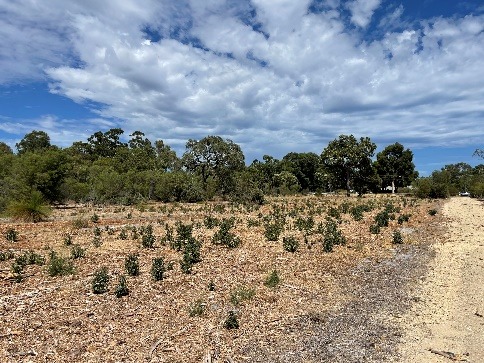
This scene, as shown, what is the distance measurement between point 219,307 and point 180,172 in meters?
41.7

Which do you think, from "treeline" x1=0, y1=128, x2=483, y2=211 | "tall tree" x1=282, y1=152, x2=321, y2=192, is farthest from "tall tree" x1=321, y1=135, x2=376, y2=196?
"tall tree" x1=282, y1=152, x2=321, y2=192

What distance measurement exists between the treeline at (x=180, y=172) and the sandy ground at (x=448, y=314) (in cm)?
2602

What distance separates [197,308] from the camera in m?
8.48

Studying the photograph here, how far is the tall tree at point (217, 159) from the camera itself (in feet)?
172

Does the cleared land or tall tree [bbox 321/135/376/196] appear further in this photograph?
tall tree [bbox 321/135/376/196]

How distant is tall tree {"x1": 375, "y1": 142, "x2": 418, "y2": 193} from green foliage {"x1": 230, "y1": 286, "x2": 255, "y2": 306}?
67594mm

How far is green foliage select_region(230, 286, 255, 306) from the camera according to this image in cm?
905

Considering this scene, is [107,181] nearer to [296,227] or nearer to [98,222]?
[98,222]

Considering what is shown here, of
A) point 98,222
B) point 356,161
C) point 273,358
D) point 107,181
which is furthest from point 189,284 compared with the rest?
point 356,161

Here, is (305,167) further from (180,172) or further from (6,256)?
(6,256)

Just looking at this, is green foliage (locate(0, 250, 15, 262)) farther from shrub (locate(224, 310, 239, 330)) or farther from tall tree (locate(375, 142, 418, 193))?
tall tree (locate(375, 142, 418, 193))

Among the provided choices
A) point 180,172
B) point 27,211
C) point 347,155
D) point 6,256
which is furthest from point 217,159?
point 6,256

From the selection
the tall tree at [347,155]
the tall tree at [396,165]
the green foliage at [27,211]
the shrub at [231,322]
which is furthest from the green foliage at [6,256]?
the tall tree at [396,165]

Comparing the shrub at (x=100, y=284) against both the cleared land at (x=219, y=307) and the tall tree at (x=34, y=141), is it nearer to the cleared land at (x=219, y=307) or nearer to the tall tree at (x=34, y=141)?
the cleared land at (x=219, y=307)
